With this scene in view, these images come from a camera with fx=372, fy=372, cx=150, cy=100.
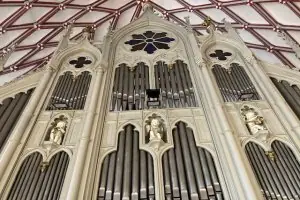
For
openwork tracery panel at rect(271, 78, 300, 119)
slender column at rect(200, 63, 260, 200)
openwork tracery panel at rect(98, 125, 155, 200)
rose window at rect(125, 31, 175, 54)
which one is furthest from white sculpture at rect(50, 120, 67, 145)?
openwork tracery panel at rect(271, 78, 300, 119)

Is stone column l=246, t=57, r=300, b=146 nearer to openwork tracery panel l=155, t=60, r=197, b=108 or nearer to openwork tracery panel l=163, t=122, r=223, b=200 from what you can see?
openwork tracery panel l=155, t=60, r=197, b=108

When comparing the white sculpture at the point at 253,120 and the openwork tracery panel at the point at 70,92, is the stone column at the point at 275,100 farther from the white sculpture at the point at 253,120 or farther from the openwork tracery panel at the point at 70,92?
the openwork tracery panel at the point at 70,92

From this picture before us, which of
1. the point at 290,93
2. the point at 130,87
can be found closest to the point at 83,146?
the point at 130,87

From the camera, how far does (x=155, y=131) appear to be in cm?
869

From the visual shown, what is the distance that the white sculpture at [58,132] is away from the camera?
28.4 ft

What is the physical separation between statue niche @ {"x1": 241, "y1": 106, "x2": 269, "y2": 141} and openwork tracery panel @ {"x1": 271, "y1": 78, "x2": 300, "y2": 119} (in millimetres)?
1031

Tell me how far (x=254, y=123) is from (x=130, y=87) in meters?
3.76

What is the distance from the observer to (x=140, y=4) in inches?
762

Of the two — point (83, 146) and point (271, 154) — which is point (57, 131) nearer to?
point (83, 146)

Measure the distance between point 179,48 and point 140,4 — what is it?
7.45 meters

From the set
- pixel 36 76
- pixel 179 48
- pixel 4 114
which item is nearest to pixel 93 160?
pixel 4 114

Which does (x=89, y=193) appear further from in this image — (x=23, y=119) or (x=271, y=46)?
(x=271, y=46)

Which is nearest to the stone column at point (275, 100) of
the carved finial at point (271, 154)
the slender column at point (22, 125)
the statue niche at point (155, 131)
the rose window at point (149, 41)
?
the carved finial at point (271, 154)

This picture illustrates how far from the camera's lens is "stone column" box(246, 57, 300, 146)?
852 centimetres
